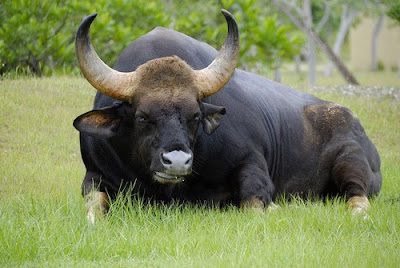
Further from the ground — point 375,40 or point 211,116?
point 211,116

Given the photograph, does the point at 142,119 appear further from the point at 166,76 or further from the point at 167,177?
the point at 167,177

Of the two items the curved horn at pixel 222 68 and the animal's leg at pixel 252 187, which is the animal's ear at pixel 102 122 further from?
the animal's leg at pixel 252 187

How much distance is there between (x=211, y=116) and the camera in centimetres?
700

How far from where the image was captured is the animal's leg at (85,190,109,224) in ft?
21.7

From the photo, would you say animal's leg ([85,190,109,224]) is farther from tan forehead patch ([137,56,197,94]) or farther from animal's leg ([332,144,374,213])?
animal's leg ([332,144,374,213])

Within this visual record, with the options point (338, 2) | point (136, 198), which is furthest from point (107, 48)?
point (338, 2)

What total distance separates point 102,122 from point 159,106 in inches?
27.1

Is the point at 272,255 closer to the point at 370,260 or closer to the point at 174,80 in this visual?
the point at 370,260

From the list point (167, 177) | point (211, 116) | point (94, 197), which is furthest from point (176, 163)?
point (94, 197)

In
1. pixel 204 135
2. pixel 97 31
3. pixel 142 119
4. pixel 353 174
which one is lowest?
pixel 97 31

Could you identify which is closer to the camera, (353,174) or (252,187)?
(252,187)

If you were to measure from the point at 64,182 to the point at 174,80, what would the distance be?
2467 mm

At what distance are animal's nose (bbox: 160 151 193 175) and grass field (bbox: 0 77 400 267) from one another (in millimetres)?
473

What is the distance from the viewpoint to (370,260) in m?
5.27
